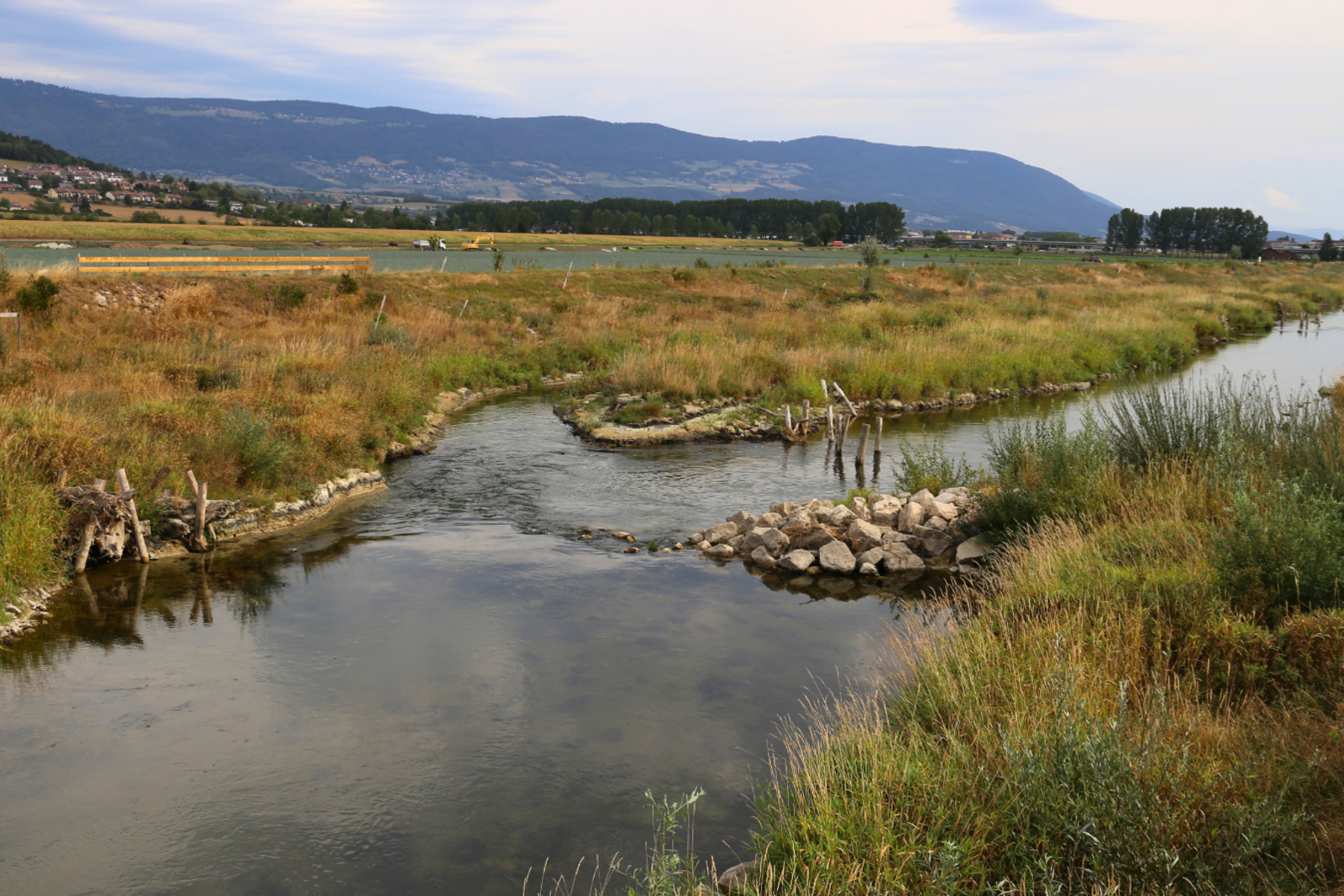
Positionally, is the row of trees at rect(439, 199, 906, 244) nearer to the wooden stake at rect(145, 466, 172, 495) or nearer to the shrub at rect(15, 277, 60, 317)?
the shrub at rect(15, 277, 60, 317)

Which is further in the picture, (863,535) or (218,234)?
(218,234)

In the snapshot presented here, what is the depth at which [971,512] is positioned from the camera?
54.4 ft

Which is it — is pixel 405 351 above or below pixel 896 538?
Result: above

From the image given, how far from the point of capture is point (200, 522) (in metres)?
16.2

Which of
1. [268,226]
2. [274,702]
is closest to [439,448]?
[274,702]

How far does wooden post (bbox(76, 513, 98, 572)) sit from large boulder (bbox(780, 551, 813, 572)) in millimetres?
11633

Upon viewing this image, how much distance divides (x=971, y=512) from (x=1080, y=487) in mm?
2628

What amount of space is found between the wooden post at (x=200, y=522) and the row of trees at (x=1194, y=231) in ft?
596

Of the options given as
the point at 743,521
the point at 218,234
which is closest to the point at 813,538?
the point at 743,521

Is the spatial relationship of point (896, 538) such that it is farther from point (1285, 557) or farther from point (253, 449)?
point (253, 449)

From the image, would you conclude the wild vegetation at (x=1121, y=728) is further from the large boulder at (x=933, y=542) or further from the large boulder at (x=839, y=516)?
the large boulder at (x=839, y=516)

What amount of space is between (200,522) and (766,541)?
10.4 m

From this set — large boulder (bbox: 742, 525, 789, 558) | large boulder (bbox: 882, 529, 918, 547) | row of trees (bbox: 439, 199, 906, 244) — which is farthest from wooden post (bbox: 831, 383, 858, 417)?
row of trees (bbox: 439, 199, 906, 244)

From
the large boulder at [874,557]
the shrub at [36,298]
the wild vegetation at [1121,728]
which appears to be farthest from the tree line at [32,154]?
the wild vegetation at [1121,728]
